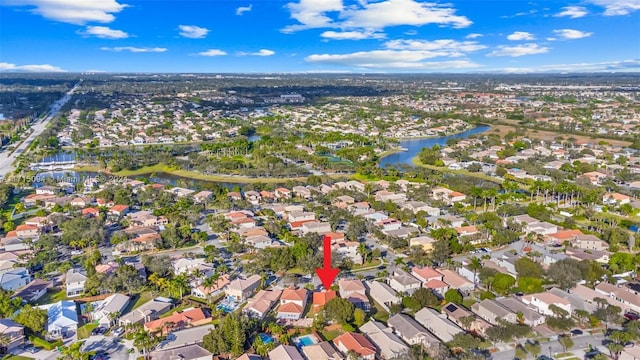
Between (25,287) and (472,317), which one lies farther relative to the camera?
(25,287)

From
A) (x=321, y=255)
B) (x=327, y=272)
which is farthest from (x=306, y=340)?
(x=321, y=255)

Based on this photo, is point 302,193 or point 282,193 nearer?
point 282,193

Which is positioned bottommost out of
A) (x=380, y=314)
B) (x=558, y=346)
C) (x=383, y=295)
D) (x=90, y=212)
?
(x=380, y=314)

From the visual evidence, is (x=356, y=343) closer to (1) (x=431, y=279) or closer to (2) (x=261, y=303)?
(2) (x=261, y=303)

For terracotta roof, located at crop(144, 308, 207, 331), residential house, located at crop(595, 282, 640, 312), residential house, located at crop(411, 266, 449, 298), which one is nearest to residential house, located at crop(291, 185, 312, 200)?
residential house, located at crop(411, 266, 449, 298)

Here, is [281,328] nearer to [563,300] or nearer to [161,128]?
[563,300]

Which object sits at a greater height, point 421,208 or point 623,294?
point 421,208

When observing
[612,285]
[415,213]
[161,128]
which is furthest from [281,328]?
[161,128]
